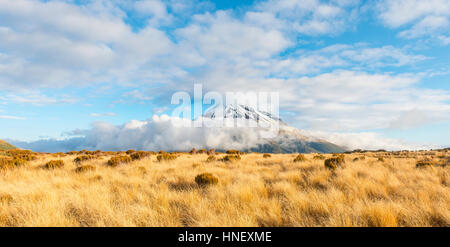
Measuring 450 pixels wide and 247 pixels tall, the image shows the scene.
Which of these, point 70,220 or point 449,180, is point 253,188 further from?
point 449,180

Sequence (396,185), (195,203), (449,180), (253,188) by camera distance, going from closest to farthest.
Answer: (195,203), (253,188), (396,185), (449,180)

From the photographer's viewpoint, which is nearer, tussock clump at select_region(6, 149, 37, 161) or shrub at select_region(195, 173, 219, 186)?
shrub at select_region(195, 173, 219, 186)

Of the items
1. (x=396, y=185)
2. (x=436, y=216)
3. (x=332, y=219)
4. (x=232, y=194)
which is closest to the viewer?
(x=332, y=219)

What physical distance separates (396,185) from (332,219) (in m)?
4.84

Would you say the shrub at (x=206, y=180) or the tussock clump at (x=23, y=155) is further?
the tussock clump at (x=23, y=155)

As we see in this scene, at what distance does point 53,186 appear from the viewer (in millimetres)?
7305

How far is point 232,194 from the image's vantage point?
5906 mm

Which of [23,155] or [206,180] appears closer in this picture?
[206,180]
